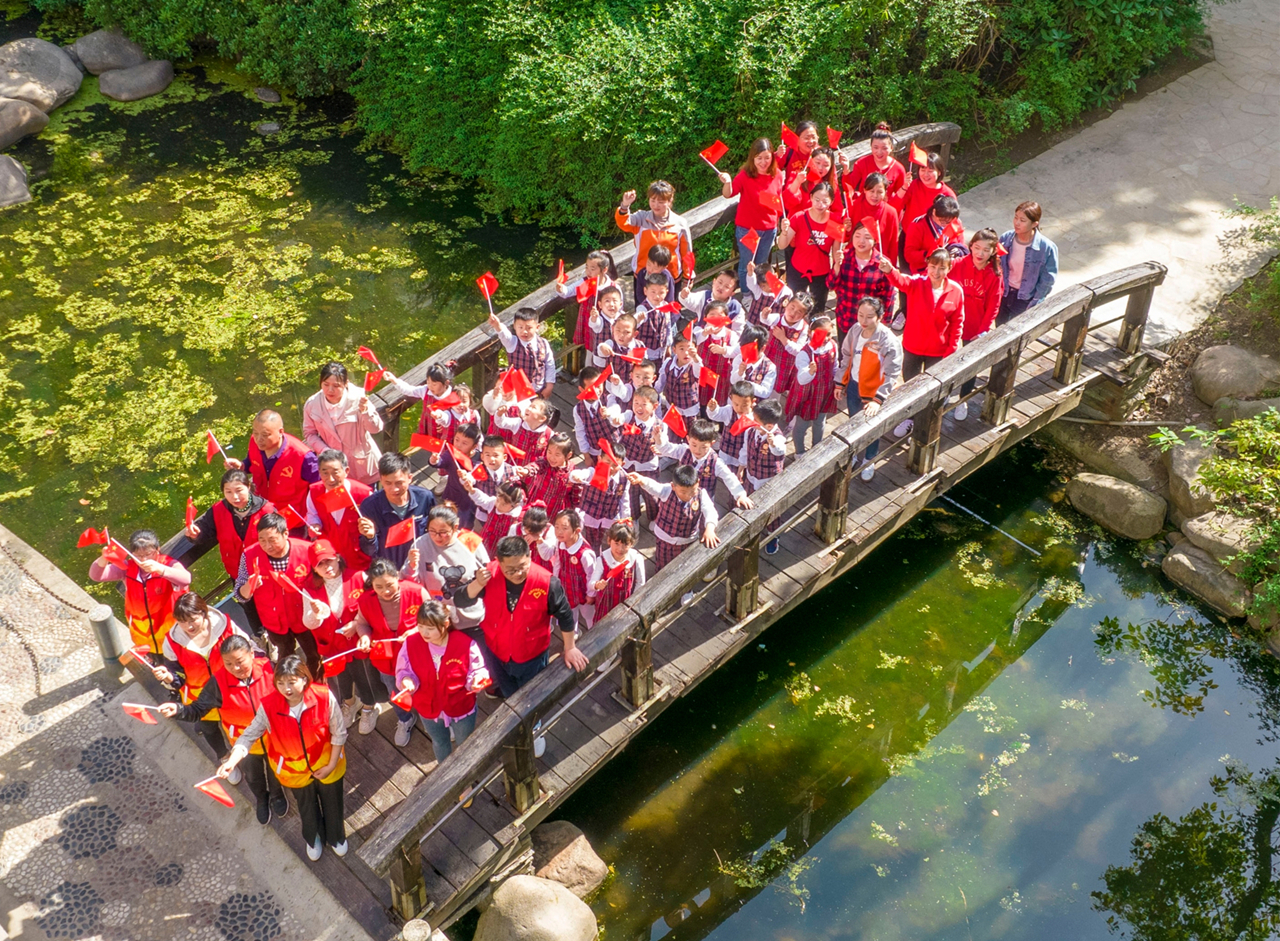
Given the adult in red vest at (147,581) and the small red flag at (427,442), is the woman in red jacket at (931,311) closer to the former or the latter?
the small red flag at (427,442)

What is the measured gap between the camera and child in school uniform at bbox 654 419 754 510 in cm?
616

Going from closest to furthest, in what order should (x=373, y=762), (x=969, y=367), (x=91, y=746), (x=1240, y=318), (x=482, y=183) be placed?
(x=373, y=762)
(x=91, y=746)
(x=969, y=367)
(x=1240, y=318)
(x=482, y=183)

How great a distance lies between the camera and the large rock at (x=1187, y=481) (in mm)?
8156

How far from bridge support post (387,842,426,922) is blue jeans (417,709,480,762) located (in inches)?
22.3

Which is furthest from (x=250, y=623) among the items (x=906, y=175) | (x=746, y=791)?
(x=906, y=175)

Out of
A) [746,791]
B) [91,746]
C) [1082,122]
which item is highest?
[1082,122]

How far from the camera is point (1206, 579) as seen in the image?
7930 millimetres

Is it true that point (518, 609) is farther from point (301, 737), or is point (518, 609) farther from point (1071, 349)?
point (1071, 349)

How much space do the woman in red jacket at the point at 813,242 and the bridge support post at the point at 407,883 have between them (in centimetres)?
490

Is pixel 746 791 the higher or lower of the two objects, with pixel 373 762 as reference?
lower

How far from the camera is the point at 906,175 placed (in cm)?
856

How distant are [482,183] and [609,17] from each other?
2274 mm

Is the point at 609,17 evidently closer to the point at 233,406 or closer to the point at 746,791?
the point at 233,406

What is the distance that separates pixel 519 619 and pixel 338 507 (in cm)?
123
